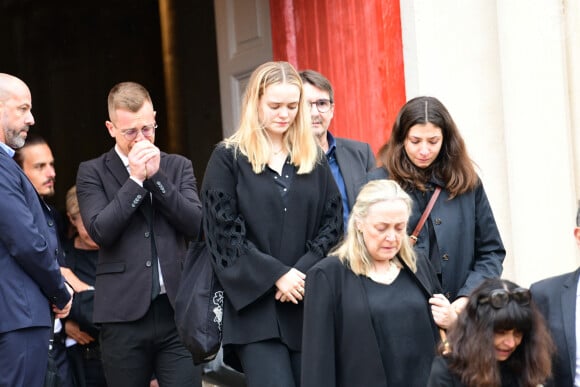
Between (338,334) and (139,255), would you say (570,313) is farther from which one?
(139,255)

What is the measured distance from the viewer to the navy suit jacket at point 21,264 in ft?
18.8

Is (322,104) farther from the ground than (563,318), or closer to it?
farther from the ground

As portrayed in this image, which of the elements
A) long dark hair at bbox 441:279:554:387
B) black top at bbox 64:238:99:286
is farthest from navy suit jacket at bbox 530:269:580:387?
black top at bbox 64:238:99:286

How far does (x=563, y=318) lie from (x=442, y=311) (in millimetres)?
526

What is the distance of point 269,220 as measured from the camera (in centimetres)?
564

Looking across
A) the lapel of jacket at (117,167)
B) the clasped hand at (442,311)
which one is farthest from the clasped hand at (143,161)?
the clasped hand at (442,311)

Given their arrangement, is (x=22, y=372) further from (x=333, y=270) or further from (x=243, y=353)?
(x=333, y=270)

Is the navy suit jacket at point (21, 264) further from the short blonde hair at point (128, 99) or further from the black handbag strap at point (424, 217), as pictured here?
the black handbag strap at point (424, 217)

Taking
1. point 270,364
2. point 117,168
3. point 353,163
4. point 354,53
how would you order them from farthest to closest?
point 354,53
point 117,168
point 353,163
point 270,364

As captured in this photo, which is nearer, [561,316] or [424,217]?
[561,316]

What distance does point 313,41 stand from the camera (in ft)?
27.2

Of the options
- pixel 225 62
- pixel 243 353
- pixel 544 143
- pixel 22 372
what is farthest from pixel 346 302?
pixel 225 62

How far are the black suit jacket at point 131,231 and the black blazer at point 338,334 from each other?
1329mm

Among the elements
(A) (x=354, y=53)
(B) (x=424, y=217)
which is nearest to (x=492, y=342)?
(B) (x=424, y=217)
